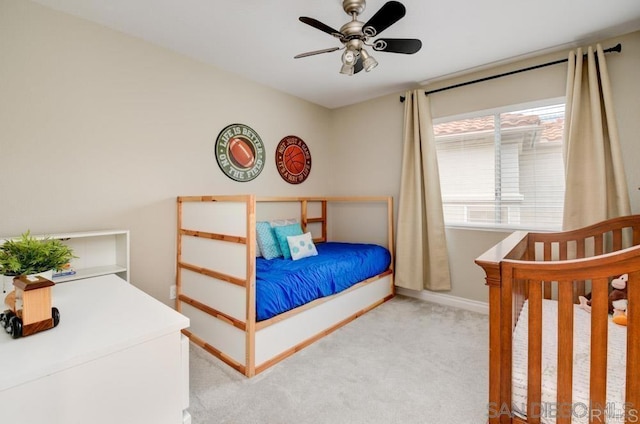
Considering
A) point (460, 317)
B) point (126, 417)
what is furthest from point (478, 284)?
point (126, 417)

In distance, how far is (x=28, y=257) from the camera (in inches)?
41.1

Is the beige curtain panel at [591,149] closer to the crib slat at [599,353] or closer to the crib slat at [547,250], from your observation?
the crib slat at [547,250]

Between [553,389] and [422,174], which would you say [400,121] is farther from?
[553,389]

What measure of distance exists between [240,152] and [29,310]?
2355mm

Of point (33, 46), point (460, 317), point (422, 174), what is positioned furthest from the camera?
point (422, 174)

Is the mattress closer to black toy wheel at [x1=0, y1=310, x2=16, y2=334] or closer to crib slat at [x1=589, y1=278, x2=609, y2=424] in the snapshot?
crib slat at [x1=589, y1=278, x2=609, y2=424]

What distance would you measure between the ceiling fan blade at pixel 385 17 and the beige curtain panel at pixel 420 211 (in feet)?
5.31

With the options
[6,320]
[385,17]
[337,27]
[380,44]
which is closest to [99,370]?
[6,320]

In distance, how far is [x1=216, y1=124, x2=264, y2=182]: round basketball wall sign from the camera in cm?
292

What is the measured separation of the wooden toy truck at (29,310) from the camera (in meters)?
0.93

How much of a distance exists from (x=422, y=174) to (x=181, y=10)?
8.54 ft

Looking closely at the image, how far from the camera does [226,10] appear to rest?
1991mm

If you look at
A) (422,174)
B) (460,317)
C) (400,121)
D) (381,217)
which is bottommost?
(460,317)

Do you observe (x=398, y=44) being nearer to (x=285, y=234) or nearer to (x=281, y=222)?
(x=285, y=234)
